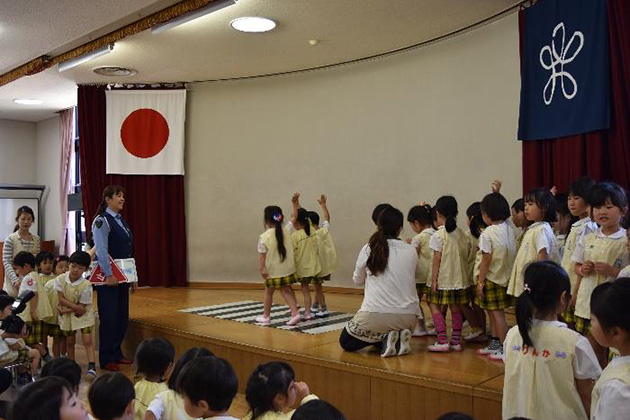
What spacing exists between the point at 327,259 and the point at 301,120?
8.19 feet

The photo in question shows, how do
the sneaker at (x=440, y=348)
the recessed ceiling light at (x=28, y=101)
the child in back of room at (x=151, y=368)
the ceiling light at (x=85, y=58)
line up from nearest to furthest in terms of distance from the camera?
the child in back of room at (x=151, y=368) < the sneaker at (x=440, y=348) < the ceiling light at (x=85, y=58) < the recessed ceiling light at (x=28, y=101)

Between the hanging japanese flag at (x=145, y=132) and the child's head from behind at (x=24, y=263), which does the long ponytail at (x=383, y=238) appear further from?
the hanging japanese flag at (x=145, y=132)

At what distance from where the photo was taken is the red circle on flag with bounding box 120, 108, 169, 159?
7.79 meters

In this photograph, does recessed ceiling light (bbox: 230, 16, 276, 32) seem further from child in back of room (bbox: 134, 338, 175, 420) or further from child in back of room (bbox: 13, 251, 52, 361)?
child in back of room (bbox: 134, 338, 175, 420)

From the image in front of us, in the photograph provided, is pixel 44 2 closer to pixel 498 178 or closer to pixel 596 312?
pixel 498 178

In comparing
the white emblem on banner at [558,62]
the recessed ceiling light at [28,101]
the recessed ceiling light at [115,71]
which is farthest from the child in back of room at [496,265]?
the recessed ceiling light at [28,101]

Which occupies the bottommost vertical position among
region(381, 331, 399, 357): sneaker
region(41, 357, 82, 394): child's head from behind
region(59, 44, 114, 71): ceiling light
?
region(381, 331, 399, 357): sneaker

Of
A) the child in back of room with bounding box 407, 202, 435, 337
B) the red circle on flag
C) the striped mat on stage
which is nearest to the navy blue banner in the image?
the child in back of room with bounding box 407, 202, 435, 337

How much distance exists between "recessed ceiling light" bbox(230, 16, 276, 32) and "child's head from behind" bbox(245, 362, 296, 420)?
13.4 feet

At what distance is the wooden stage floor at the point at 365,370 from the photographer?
9.81 ft

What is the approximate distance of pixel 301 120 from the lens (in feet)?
24.3

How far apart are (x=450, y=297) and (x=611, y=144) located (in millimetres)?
1542

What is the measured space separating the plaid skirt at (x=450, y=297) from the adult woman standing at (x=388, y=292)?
0.28m

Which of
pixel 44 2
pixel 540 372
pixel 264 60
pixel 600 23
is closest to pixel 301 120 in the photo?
pixel 264 60
